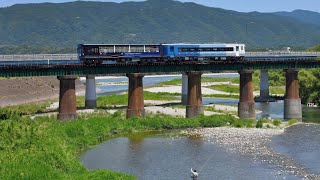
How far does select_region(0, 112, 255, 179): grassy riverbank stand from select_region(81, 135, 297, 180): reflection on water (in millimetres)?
2683

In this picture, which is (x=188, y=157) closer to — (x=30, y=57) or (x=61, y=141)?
(x=61, y=141)

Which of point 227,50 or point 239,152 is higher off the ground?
point 227,50

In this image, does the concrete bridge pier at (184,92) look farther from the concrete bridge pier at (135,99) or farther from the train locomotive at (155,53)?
the concrete bridge pier at (135,99)

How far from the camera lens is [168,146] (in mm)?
64125

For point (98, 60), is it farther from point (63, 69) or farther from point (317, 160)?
point (317, 160)

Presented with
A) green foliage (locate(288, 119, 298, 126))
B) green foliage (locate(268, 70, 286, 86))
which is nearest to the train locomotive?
green foliage (locate(288, 119, 298, 126))

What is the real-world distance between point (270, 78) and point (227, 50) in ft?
248

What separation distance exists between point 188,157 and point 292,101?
39332mm

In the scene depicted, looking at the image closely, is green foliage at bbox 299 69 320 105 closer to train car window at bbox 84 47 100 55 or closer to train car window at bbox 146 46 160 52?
train car window at bbox 146 46 160 52

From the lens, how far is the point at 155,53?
286 feet

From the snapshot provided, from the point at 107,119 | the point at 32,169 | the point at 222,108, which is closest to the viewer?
the point at 32,169

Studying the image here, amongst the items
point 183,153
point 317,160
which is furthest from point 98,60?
point 317,160

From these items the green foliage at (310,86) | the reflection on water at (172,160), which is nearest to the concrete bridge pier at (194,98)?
the reflection on water at (172,160)

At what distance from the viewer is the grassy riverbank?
1599 inches
